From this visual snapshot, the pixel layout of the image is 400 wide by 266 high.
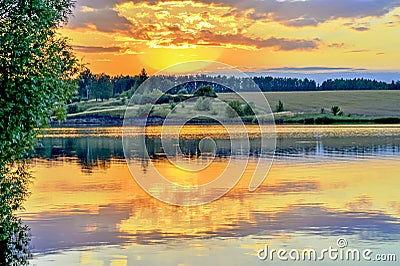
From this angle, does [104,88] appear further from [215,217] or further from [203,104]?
[215,217]

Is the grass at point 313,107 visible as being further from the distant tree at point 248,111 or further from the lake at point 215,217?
the lake at point 215,217

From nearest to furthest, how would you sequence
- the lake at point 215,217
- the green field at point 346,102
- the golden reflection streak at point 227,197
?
the lake at point 215,217 < the golden reflection streak at point 227,197 < the green field at point 346,102

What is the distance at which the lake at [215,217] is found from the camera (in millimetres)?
17688

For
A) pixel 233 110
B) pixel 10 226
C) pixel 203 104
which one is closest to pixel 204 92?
pixel 203 104

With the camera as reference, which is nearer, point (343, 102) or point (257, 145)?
point (257, 145)

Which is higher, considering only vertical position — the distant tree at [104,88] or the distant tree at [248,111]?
the distant tree at [104,88]

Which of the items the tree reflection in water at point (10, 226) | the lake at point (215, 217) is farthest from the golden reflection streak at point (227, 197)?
the tree reflection in water at point (10, 226)

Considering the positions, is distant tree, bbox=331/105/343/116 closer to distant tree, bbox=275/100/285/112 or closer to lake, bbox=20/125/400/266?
distant tree, bbox=275/100/285/112

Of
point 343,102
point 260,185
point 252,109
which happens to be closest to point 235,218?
point 260,185

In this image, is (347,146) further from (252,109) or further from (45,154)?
(252,109)

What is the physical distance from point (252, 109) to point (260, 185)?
8663 centimetres

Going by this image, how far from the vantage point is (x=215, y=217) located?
2291 cm

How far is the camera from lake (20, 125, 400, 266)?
17.7m

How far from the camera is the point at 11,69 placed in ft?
52.8
